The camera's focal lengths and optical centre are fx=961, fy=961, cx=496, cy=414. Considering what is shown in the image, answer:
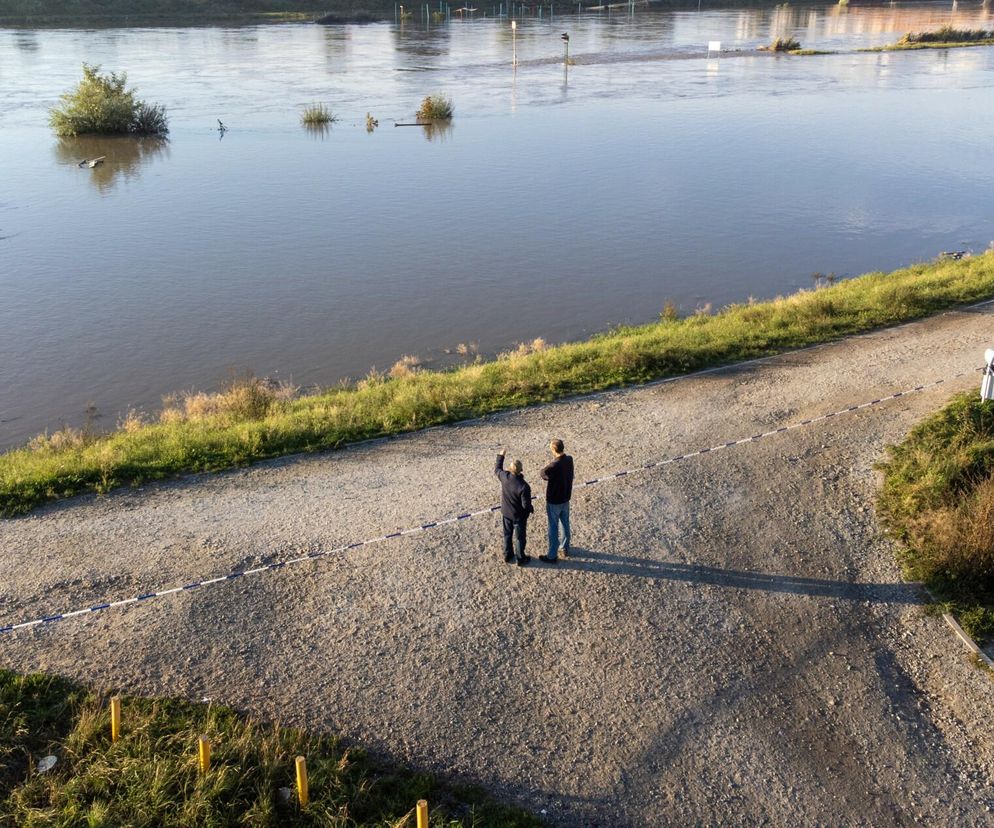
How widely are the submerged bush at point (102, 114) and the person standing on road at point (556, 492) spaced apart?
38284 millimetres

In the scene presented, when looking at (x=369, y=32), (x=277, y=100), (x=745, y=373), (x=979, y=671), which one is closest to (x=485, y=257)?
(x=745, y=373)

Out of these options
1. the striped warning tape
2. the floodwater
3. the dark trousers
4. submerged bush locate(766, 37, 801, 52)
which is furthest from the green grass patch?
the dark trousers

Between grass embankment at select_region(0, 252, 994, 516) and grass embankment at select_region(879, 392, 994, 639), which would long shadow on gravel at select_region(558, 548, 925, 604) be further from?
grass embankment at select_region(0, 252, 994, 516)

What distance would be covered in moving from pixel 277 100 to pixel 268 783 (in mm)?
48464

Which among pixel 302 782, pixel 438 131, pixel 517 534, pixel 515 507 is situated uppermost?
pixel 438 131

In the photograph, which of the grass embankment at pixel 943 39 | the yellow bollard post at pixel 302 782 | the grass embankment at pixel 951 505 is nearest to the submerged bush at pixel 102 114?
the grass embankment at pixel 951 505

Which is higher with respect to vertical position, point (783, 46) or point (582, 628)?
point (783, 46)

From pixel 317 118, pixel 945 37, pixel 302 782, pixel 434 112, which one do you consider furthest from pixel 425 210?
pixel 945 37

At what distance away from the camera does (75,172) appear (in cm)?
3672

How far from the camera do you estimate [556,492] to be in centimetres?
1062

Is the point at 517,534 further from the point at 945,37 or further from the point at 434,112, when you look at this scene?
the point at 945,37

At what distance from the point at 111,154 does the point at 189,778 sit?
37.6 metres

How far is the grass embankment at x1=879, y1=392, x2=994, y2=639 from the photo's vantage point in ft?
34.6

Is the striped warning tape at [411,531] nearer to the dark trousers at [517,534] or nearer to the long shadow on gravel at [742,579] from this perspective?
the dark trousers at [517,534]
